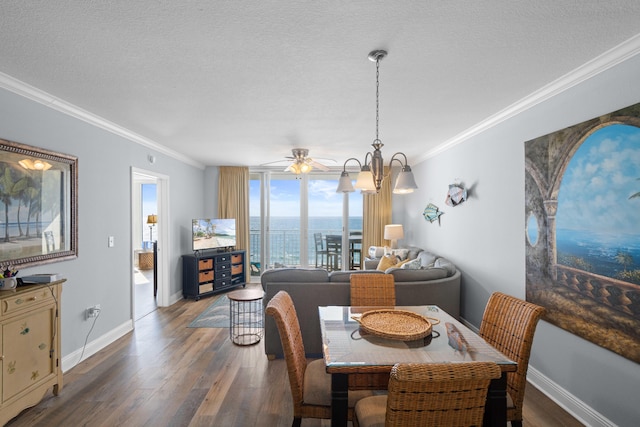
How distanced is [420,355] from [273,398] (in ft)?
4.93

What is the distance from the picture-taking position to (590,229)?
222cm

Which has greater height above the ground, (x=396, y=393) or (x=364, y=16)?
(x=364, y=16)

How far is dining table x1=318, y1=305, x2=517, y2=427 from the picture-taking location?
1.56 meters

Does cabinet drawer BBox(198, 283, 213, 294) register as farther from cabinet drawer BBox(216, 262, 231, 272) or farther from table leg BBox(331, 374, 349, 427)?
table leg BBox(331, 374, 349, 427)

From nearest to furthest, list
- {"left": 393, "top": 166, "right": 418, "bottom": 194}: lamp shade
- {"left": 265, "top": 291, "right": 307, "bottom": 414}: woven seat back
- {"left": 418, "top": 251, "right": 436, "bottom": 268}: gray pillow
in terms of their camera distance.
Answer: {"left": 265, "top": 291, "right": 307, "bottom": 414}: woven seat back < {"left": 393, "top": 166, "right": 418, "bottom": 194}: lamp shade < {"left": 418, "top": 251, "right": 436, "bottom": 268}: gray pillow

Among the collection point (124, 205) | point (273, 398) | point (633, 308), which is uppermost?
point (124, 205)

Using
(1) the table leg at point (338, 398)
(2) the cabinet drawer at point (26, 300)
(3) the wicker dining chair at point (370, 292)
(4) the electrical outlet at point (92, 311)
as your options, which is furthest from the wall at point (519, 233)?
(4) the electrical outlet at point (92, 311)

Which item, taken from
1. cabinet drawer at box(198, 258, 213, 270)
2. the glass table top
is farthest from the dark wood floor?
cabinet drawer at box(198, 258, 213, 270)

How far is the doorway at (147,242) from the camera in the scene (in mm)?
4961

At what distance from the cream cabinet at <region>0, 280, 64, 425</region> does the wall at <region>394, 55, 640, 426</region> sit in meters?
3.91

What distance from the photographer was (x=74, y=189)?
3.14m

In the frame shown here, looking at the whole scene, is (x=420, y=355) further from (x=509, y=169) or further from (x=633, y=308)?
(x=509, y=169)

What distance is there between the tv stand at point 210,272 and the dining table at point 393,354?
4.10 metres

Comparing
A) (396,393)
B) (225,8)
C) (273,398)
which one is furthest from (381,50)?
(273,398)
